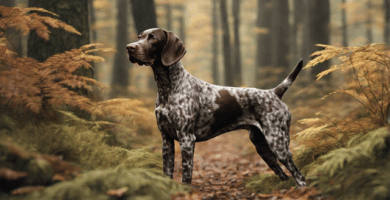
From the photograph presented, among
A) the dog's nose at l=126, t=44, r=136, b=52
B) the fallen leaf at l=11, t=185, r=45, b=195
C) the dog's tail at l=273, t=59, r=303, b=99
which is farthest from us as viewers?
the dog's tail at l=273, t=59, r=303, b=99

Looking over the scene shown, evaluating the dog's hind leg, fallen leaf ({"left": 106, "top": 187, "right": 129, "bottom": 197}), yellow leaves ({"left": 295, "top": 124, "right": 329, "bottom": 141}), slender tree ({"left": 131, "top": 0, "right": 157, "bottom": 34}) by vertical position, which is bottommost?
the dog's hind leg

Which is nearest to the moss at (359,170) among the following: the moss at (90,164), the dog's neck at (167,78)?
the moss at (90,164)

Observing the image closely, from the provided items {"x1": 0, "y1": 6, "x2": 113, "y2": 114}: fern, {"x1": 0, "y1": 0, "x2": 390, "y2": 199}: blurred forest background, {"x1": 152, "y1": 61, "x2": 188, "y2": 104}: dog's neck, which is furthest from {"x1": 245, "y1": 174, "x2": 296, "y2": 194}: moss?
{"x1": 0, "y1": 6, "x2": 113, "y2": 114}: fern

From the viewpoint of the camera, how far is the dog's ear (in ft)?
11.4

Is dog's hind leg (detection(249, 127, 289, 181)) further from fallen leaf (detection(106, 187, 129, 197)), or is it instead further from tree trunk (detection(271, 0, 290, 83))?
tree trunk (detection(271, 0, 290, 83))

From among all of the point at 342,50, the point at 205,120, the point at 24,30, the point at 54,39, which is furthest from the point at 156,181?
the point at 54,39

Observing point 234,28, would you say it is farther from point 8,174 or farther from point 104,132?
point 8,174

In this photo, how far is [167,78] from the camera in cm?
363

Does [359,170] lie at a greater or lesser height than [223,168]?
greater

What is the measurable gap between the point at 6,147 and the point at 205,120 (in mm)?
2408

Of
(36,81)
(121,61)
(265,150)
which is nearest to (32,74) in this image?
(36,81)

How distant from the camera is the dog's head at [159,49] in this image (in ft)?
11.1

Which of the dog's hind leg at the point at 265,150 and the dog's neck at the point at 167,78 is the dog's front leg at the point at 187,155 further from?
the dog's hind leg at the point at 265,150

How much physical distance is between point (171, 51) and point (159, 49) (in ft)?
0.58
